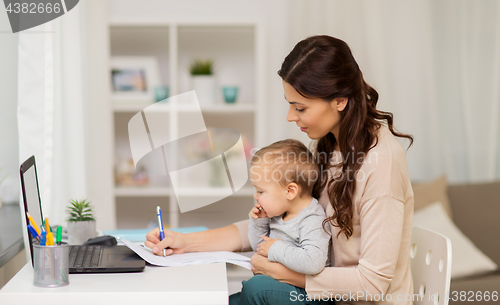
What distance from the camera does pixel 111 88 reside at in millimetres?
2430

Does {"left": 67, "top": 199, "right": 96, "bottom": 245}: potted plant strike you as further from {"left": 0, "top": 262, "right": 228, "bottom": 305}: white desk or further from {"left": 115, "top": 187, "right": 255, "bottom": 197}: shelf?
{"left": 115, "top": 187, "right": 255, "bottom": 197}: shelf

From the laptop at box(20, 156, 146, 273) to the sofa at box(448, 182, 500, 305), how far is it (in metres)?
1.78

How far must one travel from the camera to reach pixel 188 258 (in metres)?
1.02

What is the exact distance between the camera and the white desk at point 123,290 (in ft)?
2.50

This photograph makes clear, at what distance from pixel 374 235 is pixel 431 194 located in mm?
1450

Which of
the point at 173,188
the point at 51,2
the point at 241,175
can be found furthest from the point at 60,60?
the point at 241,175

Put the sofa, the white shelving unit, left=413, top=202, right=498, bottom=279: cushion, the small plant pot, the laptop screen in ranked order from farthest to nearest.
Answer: the white shelving unit, the sofa, left=413, top=202, right=498, bottom=279: cushion, the small plant pot, the laptop screen

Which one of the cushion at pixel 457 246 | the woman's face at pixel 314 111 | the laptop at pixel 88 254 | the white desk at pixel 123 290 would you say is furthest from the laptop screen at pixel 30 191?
the cushion at pixel 457 246

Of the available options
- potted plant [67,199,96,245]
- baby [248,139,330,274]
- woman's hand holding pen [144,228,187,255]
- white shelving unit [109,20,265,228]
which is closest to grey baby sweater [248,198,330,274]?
baby [248,139,330,274]

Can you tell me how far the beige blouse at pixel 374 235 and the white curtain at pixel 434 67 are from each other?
151 centimetres

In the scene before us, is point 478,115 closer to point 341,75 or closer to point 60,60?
point 341,75

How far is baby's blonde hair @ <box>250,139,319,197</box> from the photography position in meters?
1.04

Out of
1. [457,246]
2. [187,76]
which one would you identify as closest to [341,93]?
[457,246]

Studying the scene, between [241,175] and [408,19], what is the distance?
1.30 m
